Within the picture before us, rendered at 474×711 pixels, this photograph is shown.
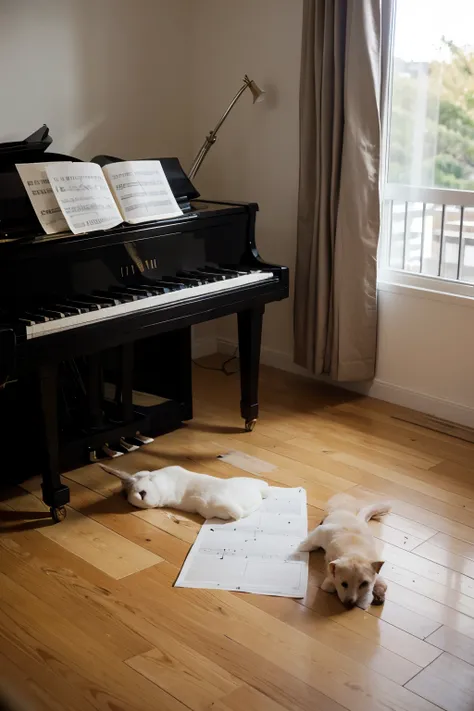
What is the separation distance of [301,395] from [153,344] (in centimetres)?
79

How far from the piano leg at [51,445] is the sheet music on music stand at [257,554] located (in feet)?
1.53

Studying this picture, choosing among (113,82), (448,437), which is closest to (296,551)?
(448,437)

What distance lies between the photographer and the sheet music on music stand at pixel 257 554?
2449 millimetres

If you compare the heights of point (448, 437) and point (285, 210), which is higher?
point (285, 210)

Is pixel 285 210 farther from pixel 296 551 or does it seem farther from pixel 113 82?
pixel 296 551

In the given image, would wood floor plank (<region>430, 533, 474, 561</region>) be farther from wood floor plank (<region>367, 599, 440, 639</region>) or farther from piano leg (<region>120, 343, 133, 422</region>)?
piano leg (<region>120, 343, 133, 422</region>)

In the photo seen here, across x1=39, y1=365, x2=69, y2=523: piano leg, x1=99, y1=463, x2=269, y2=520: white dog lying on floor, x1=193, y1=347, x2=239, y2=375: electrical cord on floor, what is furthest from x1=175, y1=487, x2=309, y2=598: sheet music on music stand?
x1=193, y1=347, x2=239, y2=375: electrical cord on floor

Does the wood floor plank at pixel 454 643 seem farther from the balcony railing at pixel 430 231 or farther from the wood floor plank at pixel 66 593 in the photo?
the balcony railing at pixel 430 231

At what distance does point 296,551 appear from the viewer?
8.57ft

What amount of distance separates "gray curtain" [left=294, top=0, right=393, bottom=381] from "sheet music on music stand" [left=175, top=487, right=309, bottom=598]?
109cm

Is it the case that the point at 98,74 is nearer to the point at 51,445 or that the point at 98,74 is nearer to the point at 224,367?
the point at 224,367

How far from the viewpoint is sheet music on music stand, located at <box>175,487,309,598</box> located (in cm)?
245

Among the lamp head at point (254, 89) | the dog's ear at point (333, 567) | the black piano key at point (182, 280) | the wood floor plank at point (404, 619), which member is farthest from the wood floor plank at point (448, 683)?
the lamp head at point (254, 89)

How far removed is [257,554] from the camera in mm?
2598
